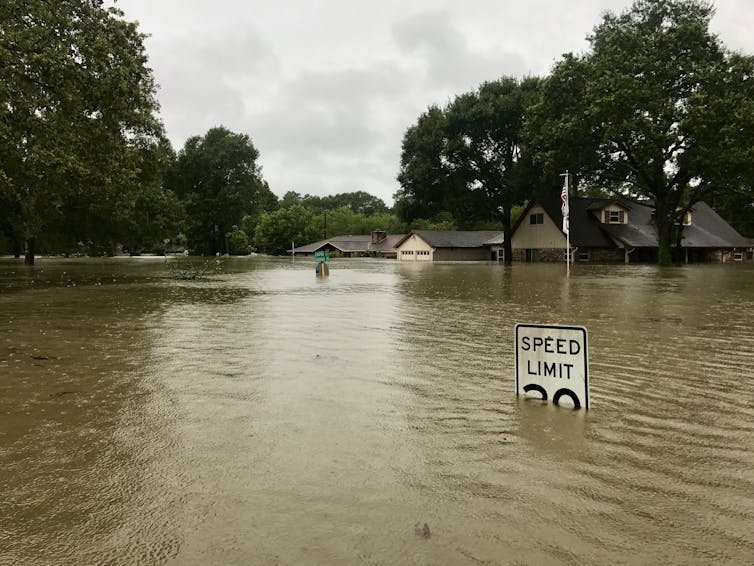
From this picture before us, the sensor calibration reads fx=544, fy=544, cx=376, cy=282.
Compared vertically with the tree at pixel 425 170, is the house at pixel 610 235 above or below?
below

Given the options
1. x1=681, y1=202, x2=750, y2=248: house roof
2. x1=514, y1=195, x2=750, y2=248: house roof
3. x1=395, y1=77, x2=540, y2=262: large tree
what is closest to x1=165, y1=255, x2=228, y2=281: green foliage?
x1=395, y1=77, x2=540, y2=262: large tree

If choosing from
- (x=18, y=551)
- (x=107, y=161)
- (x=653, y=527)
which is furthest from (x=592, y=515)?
(x=107, y=161)

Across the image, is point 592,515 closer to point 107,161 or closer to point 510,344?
point 510,344

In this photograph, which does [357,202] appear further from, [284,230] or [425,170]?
[425,170]

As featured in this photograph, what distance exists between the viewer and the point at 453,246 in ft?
266

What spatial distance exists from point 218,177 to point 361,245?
94.3ft

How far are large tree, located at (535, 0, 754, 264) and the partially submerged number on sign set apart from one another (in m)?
40.5

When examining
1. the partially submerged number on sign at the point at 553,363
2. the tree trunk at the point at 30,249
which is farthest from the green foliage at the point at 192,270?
the partially submerged number on sign at the point at 553,363

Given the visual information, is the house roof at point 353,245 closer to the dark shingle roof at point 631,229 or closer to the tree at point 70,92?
the dark shingle roof at point 631,229

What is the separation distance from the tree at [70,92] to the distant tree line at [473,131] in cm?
8

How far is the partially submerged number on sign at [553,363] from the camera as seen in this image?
5562 mm

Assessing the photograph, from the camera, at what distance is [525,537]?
320cm

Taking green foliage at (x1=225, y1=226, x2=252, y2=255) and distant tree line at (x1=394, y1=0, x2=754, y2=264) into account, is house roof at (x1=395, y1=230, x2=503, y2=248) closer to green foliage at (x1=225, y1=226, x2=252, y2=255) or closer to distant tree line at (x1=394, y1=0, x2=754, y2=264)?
distant tree line at (x1=394, y1=0, x2=754, y2=264)

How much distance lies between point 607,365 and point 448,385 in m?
2.67
